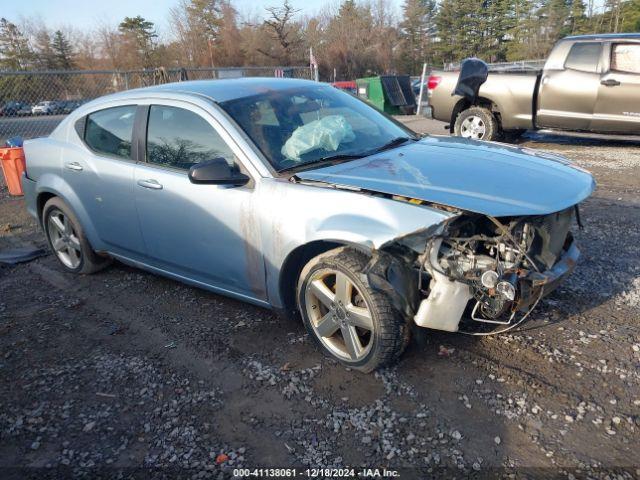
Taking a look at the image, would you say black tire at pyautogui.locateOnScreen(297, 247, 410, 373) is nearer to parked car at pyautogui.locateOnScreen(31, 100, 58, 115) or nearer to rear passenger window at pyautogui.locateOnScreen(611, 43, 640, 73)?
rear passenger window at pyautogui.locateOnScreen(611, 43, 640, 73)

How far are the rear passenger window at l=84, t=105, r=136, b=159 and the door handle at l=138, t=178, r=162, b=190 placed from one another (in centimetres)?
33

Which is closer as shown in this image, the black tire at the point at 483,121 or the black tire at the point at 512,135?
the black tire at the point at 483,121

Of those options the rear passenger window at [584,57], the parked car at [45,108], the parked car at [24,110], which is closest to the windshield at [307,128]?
the rear passenger window at [584,57]

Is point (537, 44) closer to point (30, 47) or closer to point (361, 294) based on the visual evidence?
point (30, 47)

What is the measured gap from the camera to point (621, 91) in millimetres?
8609

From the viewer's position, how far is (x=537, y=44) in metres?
53.9

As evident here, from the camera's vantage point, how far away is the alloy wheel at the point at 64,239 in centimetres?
486

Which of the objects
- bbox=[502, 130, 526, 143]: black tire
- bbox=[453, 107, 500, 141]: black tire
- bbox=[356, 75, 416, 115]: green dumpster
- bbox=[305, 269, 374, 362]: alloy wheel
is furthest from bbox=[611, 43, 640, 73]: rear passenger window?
bbox=[305, 269, 374, 362]: alloy wheel

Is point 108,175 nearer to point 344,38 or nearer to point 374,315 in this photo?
point 374,315

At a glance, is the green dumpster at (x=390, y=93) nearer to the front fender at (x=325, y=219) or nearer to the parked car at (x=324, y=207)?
the parked car at (x=324, y=207)

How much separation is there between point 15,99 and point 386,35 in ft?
159

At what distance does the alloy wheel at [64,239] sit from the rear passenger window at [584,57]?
28.4 ft

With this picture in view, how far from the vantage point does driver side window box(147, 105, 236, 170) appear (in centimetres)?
349

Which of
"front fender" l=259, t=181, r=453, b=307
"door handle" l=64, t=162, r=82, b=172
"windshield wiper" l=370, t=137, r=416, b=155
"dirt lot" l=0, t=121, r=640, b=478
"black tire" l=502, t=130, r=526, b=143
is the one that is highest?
"windshield wiper" l=370, t=137, r=416, b=155
